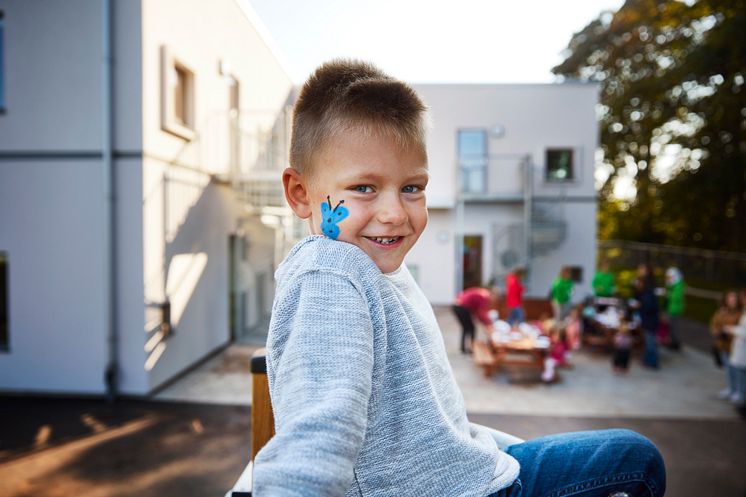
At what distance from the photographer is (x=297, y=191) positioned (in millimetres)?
1061

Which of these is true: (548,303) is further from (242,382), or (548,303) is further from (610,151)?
(610,151)

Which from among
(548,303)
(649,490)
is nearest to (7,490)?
(649,490)

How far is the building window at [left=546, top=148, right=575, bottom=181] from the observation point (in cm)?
1403

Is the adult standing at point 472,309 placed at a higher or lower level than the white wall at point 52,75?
lower

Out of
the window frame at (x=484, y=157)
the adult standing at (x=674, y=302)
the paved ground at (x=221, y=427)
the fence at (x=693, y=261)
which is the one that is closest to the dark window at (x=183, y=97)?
the paved ground at (x=221, y=427)

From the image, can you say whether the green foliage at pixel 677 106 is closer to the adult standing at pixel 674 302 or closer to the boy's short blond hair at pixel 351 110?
the adult standing at pixel 674 302

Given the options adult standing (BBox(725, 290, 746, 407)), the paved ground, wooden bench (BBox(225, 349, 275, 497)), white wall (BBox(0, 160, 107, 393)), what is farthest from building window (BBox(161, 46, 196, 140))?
adult standing (BBox(725, 290, 746, 407))

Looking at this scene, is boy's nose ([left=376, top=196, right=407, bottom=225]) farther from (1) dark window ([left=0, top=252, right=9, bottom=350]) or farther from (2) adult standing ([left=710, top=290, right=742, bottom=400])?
(2) adult standing ([left=710, top=290, right=742, bottom=400])

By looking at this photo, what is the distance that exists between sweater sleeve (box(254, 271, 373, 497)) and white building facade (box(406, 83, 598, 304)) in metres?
13.1

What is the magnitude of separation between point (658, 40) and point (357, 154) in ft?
73.6

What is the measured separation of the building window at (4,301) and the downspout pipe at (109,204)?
1.47 meters

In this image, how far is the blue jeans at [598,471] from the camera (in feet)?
3.61

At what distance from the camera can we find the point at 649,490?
1114 mm

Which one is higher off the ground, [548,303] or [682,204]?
[682,204]
